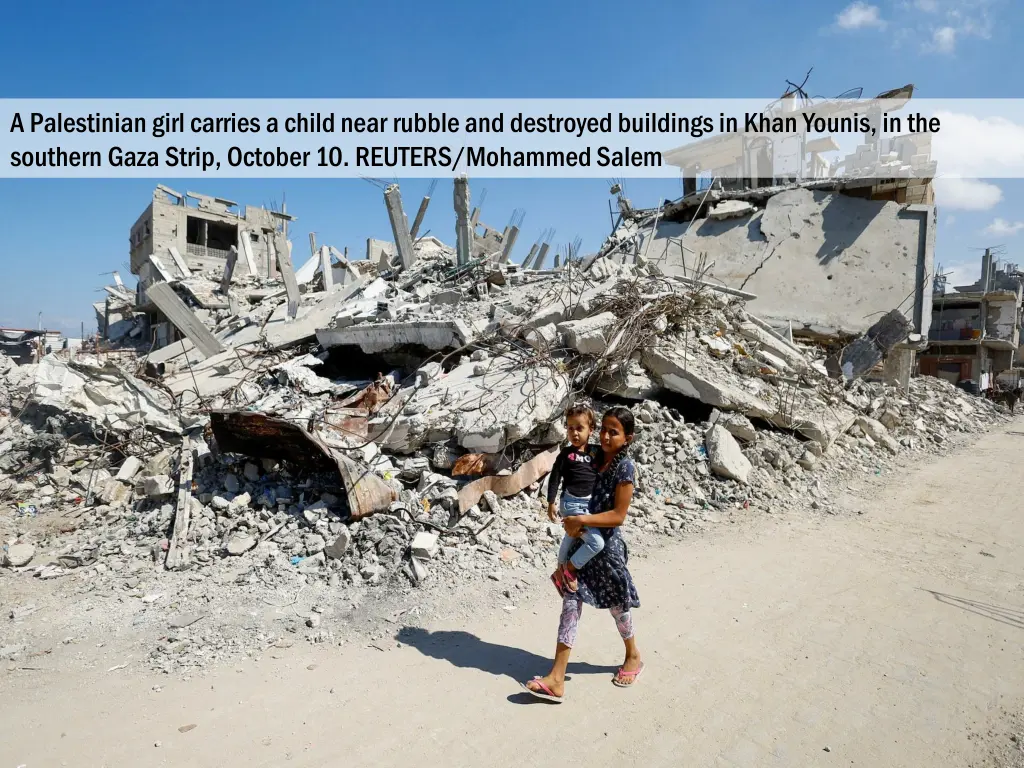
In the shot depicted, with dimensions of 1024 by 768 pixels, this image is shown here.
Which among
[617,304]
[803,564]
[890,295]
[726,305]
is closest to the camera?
[803,564]

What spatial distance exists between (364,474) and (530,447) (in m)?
1.46

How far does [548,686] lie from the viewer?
2396 mm

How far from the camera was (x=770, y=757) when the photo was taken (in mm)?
2098

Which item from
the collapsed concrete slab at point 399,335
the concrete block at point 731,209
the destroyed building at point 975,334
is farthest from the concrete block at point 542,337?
the destroyed building at point 975,334

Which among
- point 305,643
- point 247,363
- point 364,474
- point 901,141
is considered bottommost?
point 305,643

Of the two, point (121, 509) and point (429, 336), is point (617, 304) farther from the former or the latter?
point (121, 509)

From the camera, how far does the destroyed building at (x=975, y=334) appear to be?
82.8ft

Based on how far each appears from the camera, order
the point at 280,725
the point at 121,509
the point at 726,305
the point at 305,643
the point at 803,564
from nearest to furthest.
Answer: the point at 280,725
the point at 305,643
the point at 803,564
the point at 121,509
the point at 726,305

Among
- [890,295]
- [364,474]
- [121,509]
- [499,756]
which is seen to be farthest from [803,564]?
[890,295]

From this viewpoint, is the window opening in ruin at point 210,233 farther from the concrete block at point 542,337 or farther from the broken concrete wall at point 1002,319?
the broken concrete wall at point 1002,319

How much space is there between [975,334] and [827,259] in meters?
19.6

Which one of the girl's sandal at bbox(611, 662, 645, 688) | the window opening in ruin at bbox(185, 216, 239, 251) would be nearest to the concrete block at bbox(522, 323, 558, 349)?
the girl's sandal at bbox(611, 662, 645, 688)

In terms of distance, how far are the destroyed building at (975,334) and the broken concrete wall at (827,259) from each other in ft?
60.5

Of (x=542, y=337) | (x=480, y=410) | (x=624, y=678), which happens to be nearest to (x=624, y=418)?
(x=624, y=678)
